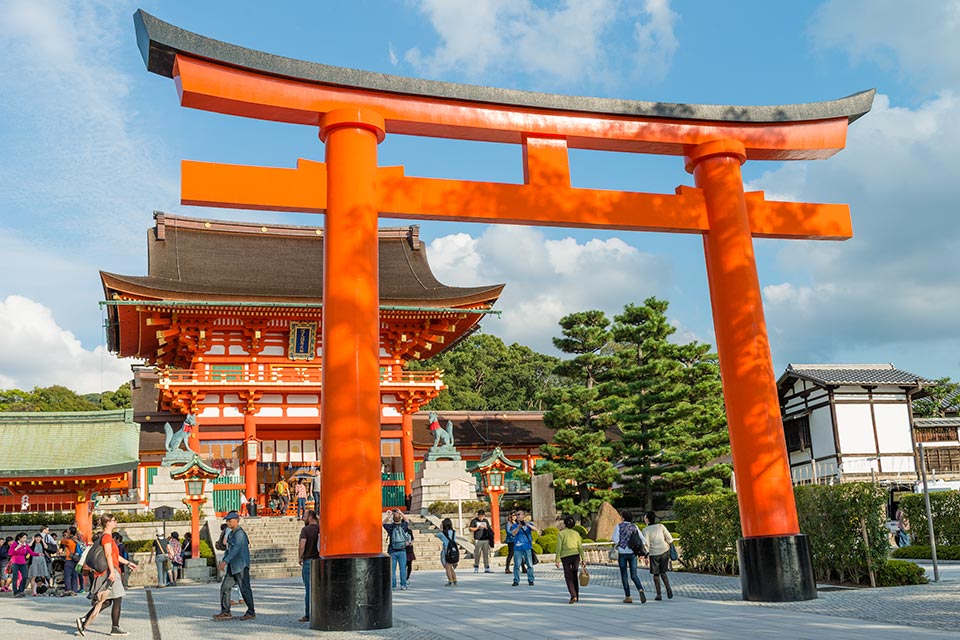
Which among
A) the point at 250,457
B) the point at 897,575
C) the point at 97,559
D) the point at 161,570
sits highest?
the point at 250,457

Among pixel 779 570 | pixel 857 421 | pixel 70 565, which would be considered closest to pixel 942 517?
pixel 779 570

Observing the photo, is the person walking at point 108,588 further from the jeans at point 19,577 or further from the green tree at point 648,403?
the green tree at point 648,403

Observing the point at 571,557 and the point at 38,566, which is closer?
the point at 571,557

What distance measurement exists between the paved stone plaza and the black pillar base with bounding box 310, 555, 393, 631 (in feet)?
0.55

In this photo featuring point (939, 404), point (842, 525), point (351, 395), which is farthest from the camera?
point (939, 404)

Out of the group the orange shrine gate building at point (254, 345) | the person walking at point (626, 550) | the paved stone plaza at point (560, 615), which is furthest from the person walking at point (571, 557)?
the orange shrine gate building at point (254, 345)

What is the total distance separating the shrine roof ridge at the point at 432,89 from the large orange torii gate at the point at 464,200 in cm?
2

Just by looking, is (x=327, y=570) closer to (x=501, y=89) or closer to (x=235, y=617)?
(x=235, y=617)

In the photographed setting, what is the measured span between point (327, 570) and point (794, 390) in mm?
31116

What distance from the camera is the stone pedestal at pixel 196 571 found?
19859 millimetres

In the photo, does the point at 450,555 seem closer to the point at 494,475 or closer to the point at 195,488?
the point at 494,475

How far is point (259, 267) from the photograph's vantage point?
31.0 metres

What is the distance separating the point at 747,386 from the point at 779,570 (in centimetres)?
225

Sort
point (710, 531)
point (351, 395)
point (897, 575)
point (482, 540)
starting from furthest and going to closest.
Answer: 1. point (482, 540)
2. point (710, 531)
3. point (897, 575)
4. point (351, 395)
